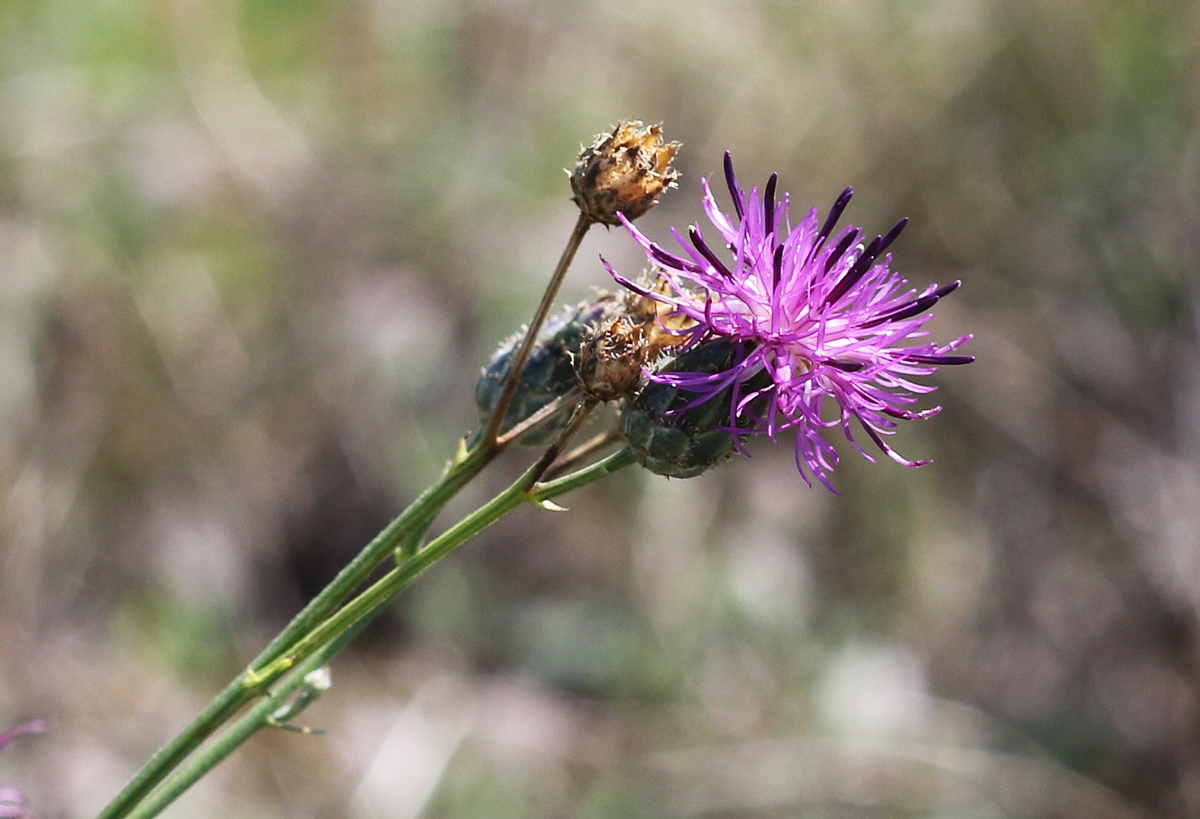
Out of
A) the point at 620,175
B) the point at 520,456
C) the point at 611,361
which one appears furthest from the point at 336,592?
the point at 520,456

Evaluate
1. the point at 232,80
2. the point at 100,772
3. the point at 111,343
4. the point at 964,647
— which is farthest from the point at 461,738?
the point at 232,80

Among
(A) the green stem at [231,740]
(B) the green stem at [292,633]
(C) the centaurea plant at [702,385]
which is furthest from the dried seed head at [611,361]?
(A) the green stem at [231,740]

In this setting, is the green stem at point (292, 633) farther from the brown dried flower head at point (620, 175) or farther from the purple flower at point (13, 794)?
the brown dried flower head at point (620, 175)

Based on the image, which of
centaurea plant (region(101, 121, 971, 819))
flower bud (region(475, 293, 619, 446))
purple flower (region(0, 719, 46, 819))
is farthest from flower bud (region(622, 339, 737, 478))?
purple flower (region(0, 719, 46, 819))

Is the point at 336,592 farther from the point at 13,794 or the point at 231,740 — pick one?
the point at 13,794

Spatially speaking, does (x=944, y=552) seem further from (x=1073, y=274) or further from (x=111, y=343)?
(x=111, y=343)
